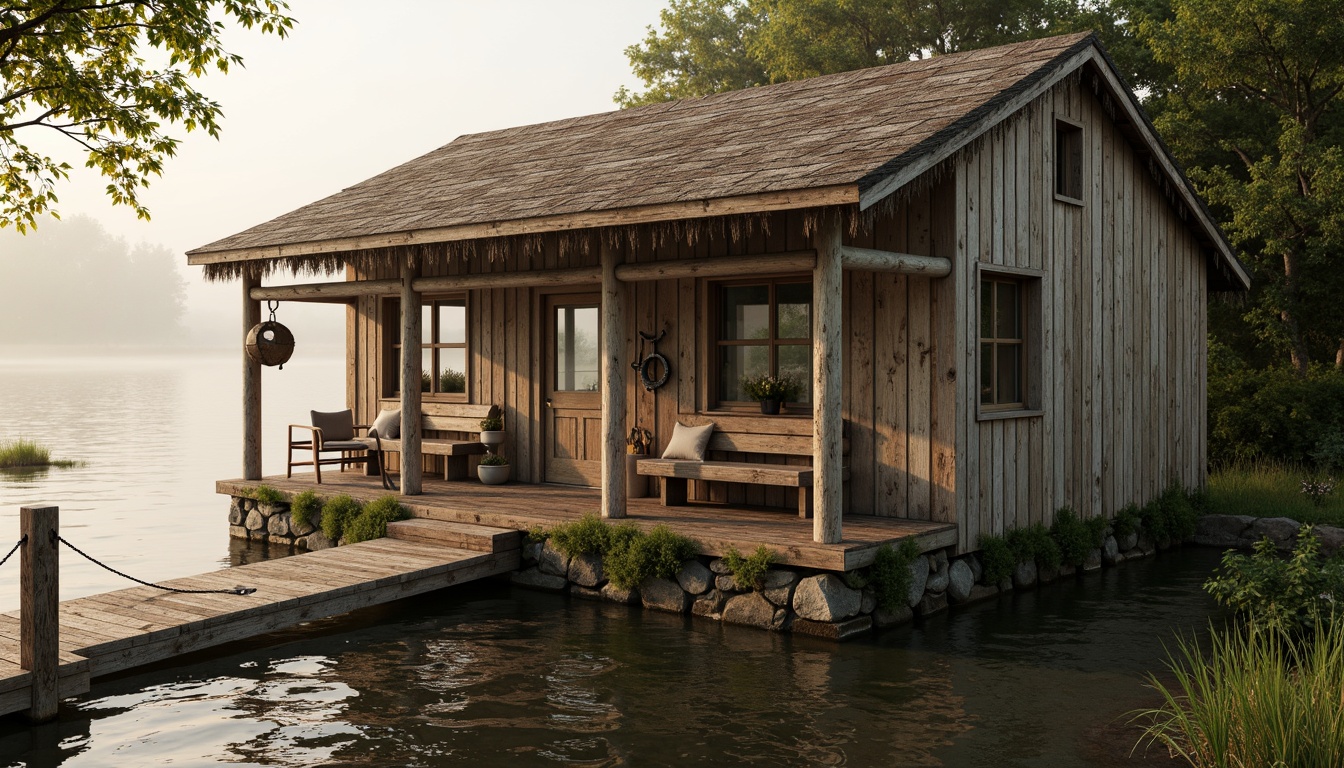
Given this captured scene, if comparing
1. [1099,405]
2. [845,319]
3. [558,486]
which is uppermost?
[845,319]

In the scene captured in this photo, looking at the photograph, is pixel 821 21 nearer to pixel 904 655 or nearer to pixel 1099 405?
pixel 1099 405

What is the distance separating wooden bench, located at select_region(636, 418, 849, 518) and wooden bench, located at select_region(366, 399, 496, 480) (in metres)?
2.72

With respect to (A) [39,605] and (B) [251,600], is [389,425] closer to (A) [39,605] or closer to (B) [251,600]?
(B) [251,600]

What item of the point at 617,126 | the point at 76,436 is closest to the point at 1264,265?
the point at 617,126

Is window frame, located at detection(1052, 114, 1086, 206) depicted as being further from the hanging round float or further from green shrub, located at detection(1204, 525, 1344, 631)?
the hanging round float

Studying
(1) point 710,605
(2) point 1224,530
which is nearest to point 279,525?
(1) point 710,605

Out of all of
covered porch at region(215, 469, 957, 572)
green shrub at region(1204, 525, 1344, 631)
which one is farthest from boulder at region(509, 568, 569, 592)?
green shrub at region(1204, 525, 1344, 631)

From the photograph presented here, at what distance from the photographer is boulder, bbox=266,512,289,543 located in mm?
12352

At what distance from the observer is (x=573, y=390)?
12.6m

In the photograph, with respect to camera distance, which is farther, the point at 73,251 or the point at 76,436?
the point at 73,251

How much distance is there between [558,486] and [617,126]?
13.6 feet

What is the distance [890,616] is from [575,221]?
3.82 m

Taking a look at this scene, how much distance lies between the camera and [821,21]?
26234mm

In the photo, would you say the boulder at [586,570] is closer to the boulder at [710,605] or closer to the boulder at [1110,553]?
the boulder at [710,605]
